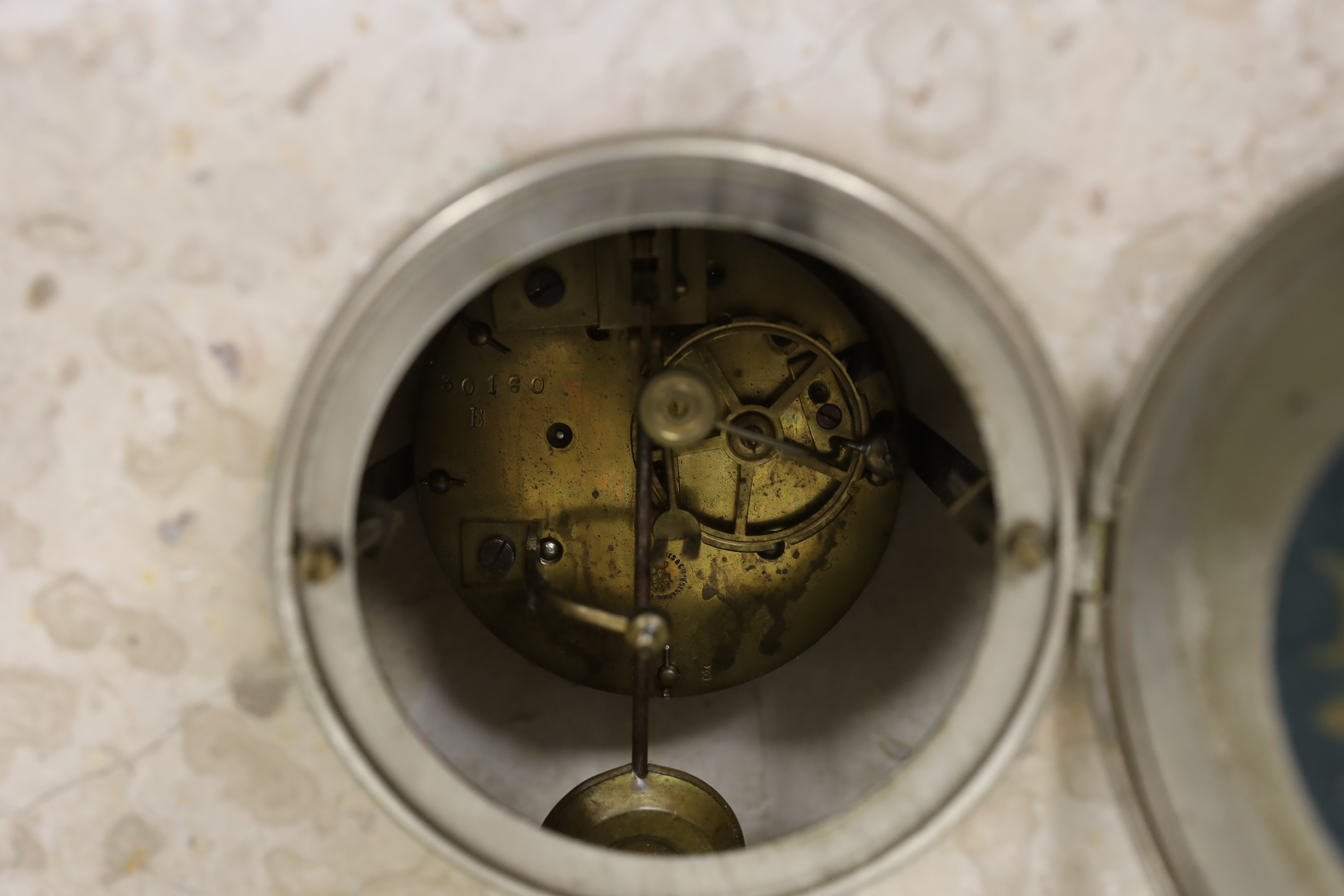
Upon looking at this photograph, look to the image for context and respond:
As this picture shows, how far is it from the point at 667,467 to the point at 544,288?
255 millimetres

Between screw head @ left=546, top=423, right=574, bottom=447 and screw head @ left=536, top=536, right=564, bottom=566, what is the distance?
0.12 metres

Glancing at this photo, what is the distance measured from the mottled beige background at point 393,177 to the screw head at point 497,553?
0.42 meters

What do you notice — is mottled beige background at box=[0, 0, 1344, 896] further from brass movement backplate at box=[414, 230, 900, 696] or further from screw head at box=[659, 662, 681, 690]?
screw head at box=[659, 662, 681, 690]

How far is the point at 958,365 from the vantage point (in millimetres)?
666

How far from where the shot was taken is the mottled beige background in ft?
2.05

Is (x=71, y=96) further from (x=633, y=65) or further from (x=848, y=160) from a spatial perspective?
(x=848, y=160)

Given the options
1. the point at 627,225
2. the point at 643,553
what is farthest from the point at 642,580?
the point at 627,225

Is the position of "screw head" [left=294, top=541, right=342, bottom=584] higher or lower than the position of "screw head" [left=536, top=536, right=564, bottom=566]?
lower

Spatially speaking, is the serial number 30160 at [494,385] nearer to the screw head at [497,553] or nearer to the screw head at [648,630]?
the screw head at [497,553]

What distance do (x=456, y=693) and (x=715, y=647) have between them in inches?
12.9

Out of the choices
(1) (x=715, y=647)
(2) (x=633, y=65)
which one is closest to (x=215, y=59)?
(2) (x=633, y=65)

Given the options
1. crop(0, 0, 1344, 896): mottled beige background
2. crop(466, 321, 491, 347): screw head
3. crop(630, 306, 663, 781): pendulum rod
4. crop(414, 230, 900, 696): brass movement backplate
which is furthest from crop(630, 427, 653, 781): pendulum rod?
crop(0, 0, 1344, 896): mottled beige background

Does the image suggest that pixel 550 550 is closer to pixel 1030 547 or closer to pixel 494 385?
pixel 494 385

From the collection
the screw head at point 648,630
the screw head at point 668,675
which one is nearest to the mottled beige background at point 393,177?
the screw head at point 648,630
